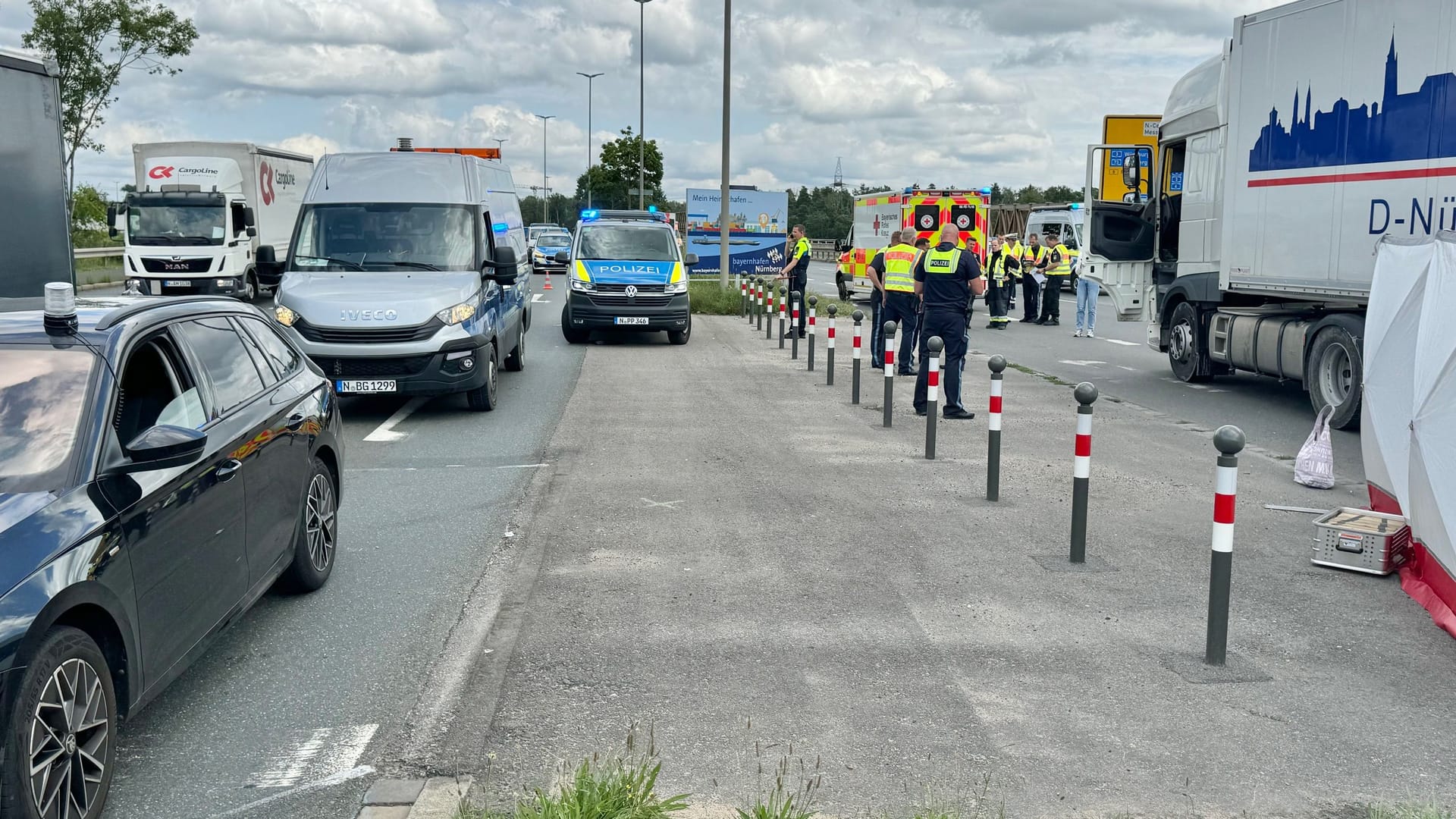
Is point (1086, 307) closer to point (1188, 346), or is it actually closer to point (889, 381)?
point (1188, 346)

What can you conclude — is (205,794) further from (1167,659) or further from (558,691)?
(1167,659)

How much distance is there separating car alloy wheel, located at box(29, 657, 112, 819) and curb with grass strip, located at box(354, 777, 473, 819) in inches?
29.9

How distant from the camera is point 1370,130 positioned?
38.3 feet

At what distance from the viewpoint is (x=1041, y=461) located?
33.7 ft

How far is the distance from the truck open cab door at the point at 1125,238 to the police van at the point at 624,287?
21.1 ft

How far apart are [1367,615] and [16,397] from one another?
19.0ft

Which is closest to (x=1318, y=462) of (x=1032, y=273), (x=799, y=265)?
(x=799, y=265)

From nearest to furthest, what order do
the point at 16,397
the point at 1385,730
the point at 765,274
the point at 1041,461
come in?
the point at 16,397 < the point at 1385,730 < the point at 1041,461 < the point at 765,274

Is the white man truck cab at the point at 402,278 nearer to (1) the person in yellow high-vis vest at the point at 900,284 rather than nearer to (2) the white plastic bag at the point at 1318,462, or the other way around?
(1) the person in yellow high-vis vest at the point at 900,284

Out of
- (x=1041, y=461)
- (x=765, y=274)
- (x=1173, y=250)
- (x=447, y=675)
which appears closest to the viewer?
(x=447, y=675)

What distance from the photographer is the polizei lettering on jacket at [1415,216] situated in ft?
34.7

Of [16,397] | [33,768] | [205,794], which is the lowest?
[205,794]

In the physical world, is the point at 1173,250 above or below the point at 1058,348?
above

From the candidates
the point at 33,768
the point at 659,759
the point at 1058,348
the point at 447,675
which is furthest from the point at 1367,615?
the point at 1058,348
